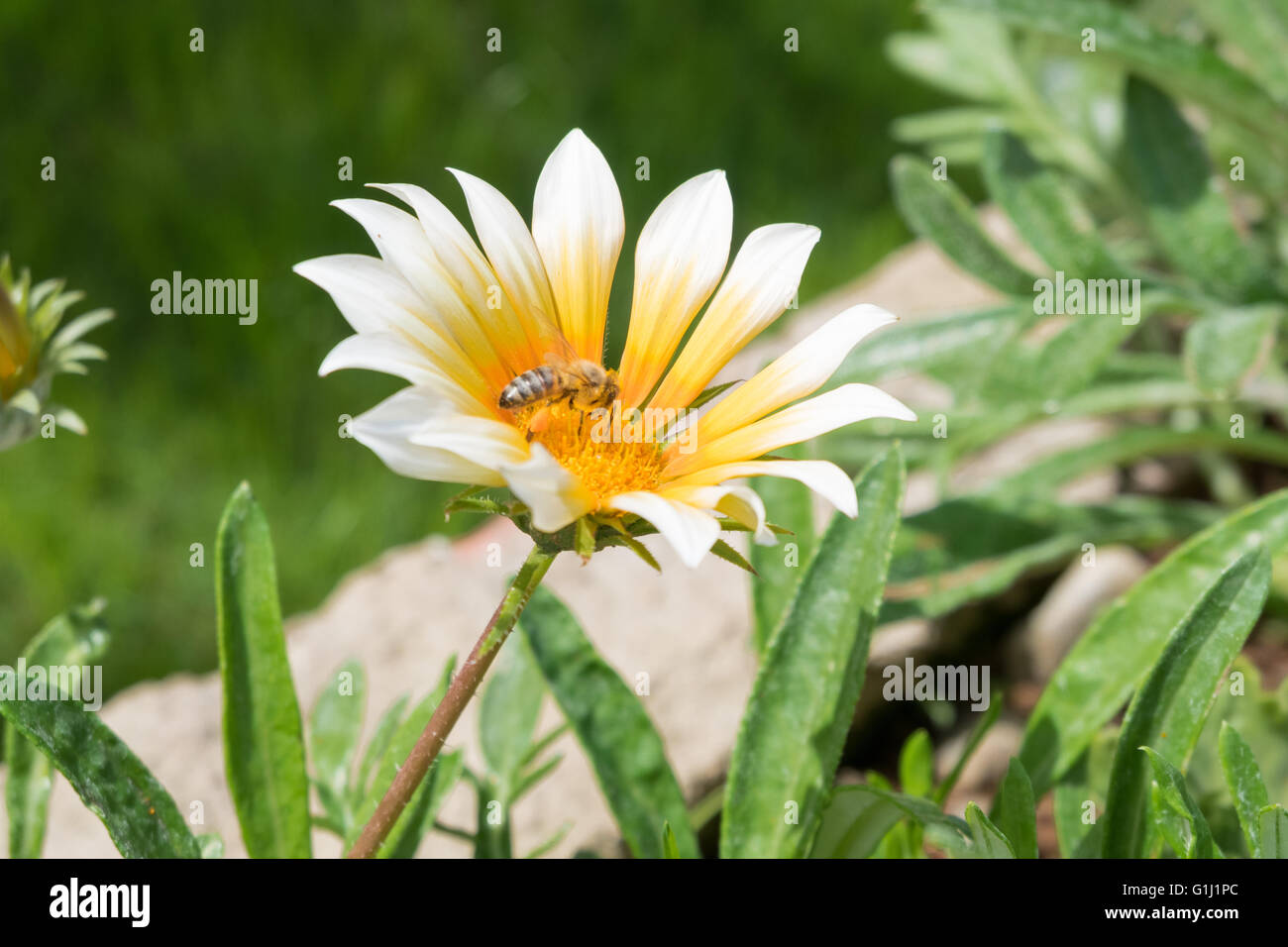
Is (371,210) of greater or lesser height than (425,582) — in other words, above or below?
above

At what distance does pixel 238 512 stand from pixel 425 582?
2.90 feet

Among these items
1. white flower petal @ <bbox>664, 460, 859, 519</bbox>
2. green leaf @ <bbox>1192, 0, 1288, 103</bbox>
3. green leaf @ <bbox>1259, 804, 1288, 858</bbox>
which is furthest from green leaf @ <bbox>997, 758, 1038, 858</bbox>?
green leaf @ <bbox>1192, 0, 1288, 103</bbox>

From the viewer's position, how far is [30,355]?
1334 millimetres

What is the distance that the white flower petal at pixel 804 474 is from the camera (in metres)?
0.97

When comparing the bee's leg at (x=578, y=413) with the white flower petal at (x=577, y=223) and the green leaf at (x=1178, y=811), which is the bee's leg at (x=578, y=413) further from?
the green leaf at (x=1178, y=811)

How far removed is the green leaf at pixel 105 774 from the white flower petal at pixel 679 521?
56 cm

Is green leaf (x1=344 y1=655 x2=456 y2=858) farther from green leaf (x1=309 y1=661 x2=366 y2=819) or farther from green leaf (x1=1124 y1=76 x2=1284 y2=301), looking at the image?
green leaf (x1=1124 y1=76 x2=1284 y2=301)

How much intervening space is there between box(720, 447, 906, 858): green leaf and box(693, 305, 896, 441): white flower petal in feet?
1.03

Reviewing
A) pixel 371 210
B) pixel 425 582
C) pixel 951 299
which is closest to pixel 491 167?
pixel 951 299

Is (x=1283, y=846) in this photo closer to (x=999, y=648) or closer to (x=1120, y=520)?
(x=1120, y=520)

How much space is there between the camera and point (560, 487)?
941mm

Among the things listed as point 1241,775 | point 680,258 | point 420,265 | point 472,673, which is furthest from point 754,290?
point 1241,775

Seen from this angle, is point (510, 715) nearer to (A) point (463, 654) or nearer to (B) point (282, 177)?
(A) point (463, 654)

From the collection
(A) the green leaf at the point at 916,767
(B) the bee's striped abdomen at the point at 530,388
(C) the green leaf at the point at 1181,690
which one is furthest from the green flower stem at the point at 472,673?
(A) the green leaf at the point at 916,767
